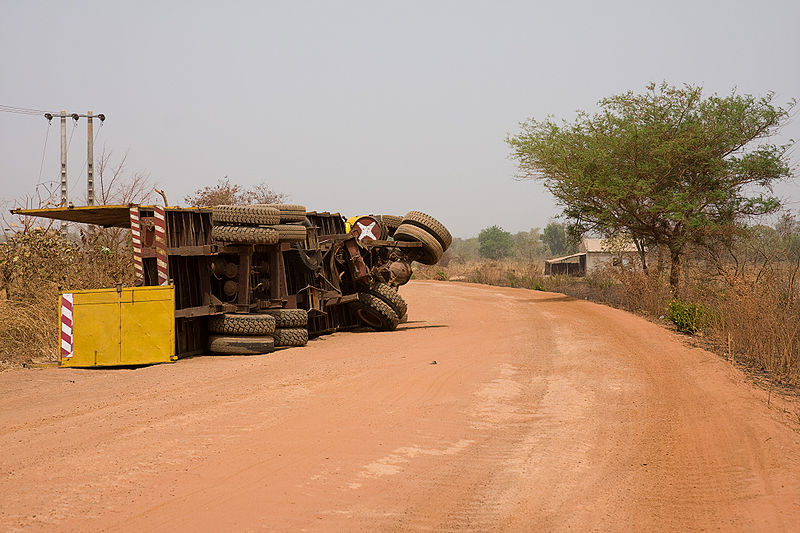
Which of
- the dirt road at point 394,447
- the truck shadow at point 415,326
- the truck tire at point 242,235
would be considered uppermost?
the truck tire at point 242,235

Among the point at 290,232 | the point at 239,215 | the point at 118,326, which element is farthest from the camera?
the point at 290,232

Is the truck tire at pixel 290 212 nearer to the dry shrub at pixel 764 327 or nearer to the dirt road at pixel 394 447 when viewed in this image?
the dirt road at pixel 394 447

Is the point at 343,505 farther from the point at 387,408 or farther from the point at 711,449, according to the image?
the point at 711,449

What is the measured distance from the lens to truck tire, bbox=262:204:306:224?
41.8ft

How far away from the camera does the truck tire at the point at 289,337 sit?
1254cm

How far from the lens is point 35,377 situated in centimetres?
934

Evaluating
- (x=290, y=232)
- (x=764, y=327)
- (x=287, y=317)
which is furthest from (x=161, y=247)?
(x=764, y=327)

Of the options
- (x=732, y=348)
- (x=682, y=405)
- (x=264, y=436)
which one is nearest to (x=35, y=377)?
(x=264, y=436)

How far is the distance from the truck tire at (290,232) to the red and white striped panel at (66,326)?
345cm

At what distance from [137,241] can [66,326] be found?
5.16 feet

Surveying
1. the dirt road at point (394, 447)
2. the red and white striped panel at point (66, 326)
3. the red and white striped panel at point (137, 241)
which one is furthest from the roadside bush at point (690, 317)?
the red and white striped panel at point (66, 326)

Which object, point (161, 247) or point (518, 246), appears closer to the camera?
point (161, 247)

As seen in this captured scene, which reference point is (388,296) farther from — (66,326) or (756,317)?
(756,317)

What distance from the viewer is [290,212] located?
1284cm
